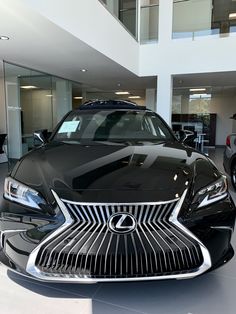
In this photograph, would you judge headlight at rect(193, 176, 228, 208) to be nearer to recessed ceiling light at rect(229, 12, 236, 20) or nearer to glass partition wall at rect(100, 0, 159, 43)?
glass partition wall at rect(100, 0, 159, 43)

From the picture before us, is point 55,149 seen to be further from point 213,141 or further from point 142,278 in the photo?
point 213,141

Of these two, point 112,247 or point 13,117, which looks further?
point 13,117

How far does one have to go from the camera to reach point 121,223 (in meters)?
1.38

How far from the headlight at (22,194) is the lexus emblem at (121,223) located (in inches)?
15.1

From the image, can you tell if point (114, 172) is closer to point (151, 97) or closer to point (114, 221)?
point (114, 221)

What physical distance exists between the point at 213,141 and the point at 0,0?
10.8m

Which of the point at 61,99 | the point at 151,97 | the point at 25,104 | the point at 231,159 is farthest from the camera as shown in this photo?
the point at 151,97

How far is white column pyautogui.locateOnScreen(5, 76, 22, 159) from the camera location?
21.0 feet

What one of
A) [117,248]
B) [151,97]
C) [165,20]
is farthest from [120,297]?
[151,97]

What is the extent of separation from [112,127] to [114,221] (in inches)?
54.2

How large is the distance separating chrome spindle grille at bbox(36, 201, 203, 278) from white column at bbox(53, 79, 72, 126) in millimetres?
6782

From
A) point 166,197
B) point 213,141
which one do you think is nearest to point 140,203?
point 166,197

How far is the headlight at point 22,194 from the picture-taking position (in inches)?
58.8

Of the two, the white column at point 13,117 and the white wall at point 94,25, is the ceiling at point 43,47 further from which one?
the white column at point 13,117
